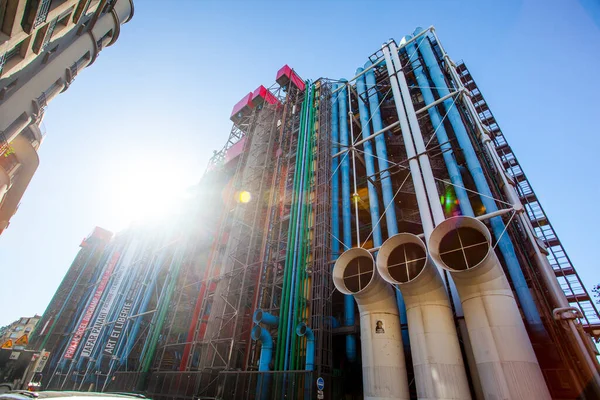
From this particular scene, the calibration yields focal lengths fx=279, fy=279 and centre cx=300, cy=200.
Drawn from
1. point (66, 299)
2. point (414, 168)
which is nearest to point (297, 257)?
point (414, 168)

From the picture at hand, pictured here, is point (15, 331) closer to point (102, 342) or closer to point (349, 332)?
point (102, 342)

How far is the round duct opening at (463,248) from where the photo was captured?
28.0 feet

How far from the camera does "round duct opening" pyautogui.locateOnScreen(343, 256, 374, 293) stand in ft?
33.9

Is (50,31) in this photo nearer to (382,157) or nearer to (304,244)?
(304,244)

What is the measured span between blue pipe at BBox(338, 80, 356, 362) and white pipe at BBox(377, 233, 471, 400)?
4.61 meters

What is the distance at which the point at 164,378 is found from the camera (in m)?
15.8

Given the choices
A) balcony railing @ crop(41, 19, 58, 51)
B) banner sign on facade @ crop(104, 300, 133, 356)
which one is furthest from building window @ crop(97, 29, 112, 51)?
banner sign on facade @ crop(104, 300, 133, 356)

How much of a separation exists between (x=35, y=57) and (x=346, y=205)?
59.0ft

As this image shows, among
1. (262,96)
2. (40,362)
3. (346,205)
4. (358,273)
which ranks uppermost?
(262,96)

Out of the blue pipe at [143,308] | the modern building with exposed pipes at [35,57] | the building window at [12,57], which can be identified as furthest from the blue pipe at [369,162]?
the blue pipe at [143,308]

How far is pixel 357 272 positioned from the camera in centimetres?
1065

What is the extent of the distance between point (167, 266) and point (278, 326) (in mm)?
18564

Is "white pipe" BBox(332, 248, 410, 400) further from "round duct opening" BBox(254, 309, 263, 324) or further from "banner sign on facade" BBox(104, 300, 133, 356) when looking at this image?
"banner sign on facade" BBox(104, 300, 133, 356)

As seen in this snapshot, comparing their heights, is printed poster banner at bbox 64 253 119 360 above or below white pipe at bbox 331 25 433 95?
below
